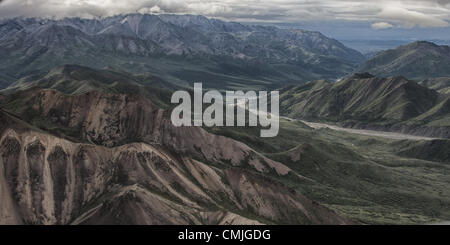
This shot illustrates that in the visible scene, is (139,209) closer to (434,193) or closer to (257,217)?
(257,217)

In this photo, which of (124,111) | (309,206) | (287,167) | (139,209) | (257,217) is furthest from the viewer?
(287,167)

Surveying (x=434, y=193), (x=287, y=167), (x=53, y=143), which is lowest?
(x=434, y=193)

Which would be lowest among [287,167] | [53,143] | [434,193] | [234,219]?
[434,193]

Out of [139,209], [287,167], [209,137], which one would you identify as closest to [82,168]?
[139,209]

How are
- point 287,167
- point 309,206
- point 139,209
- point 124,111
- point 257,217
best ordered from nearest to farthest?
1. point 139,209
2. point 257,217
3. point 309,206
4. point 124,111
5. point 287,167

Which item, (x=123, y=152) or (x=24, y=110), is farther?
(x=24, y=110)

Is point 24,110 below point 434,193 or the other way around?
the other way around

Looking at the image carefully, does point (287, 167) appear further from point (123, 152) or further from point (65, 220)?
point (65, 220)

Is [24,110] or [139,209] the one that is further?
[24,110]

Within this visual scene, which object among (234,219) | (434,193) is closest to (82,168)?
(234,219)
